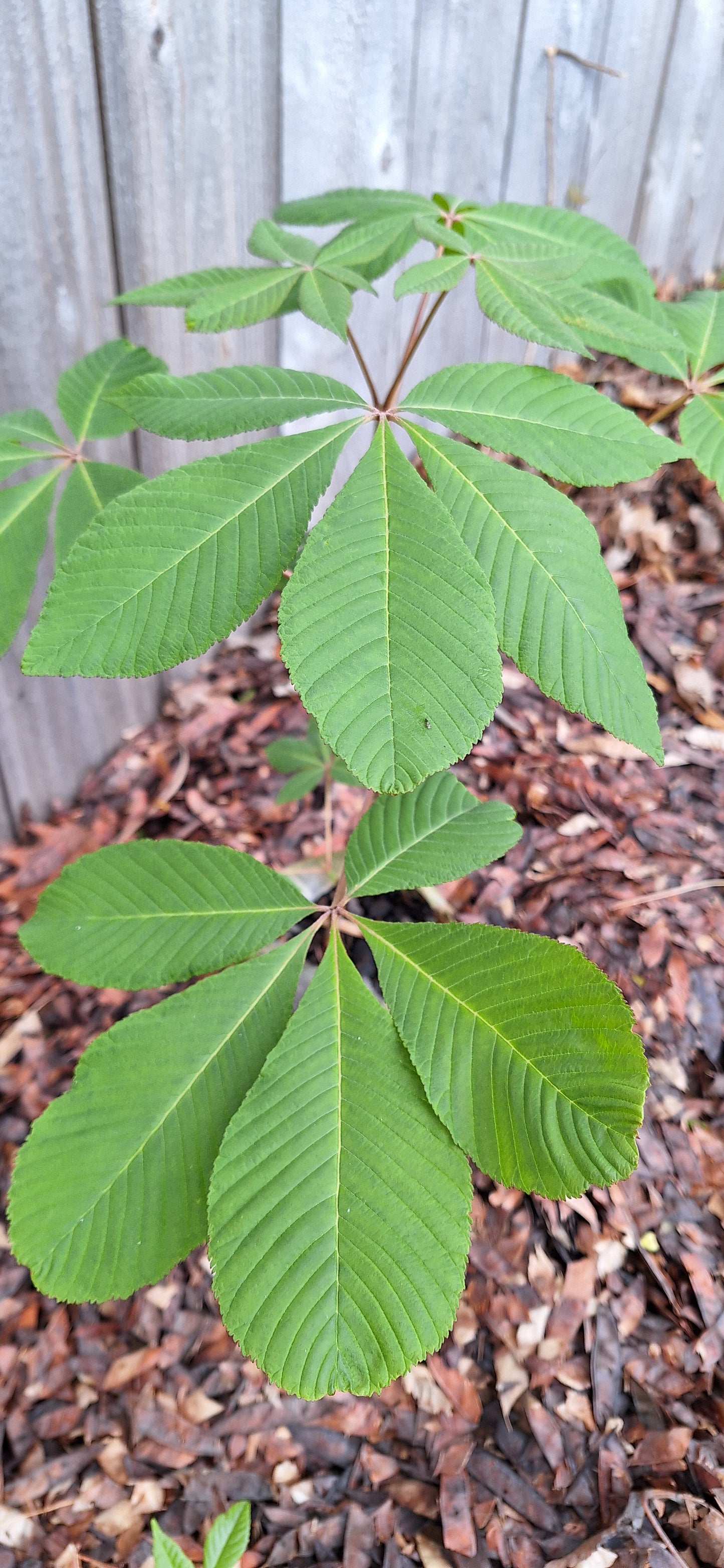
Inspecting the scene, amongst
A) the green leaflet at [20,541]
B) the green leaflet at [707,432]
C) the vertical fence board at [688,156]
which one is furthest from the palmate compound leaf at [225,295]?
the vertical fence board at [688,156]

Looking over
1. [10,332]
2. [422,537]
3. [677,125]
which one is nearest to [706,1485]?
[422,537]

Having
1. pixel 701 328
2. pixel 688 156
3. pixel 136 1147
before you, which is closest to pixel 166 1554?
pixel 136 1147

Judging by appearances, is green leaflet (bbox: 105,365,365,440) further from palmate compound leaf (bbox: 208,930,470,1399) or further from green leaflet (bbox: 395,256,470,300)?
palmate compound leaf (bbox: 208,930,470,1399)

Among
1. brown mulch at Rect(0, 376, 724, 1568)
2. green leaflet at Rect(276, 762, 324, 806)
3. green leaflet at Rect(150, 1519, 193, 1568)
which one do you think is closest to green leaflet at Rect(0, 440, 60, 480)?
green leaflet at Rect(276, 762, 324, 806)

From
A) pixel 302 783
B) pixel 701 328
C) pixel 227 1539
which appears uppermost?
pixel 701 328

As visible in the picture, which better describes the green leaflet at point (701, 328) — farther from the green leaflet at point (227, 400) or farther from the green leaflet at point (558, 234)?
the green leaflet at point (227, 400)

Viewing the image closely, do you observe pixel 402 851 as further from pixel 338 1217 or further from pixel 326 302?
pixel 326 302

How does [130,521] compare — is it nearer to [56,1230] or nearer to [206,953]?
[206,953]
